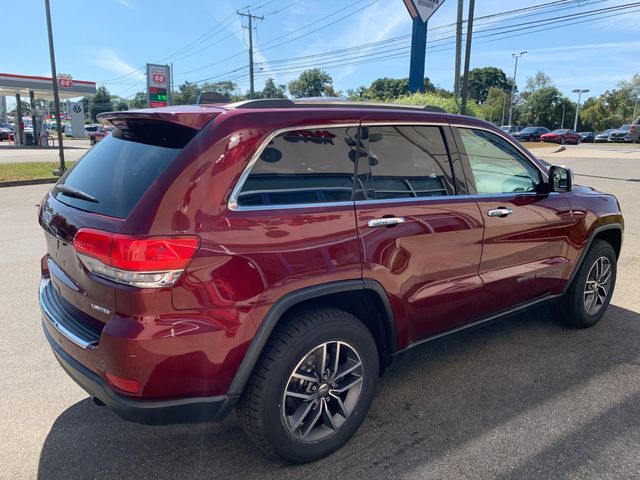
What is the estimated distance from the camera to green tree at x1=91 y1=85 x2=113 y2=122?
9419cm

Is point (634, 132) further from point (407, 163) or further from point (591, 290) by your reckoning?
point (407, 163)

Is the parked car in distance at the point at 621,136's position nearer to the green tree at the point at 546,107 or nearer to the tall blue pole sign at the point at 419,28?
the green tree at the point at 546,107

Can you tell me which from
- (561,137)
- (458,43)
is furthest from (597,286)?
(561,137)

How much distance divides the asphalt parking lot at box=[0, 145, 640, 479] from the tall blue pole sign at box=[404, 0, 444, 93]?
1491cm

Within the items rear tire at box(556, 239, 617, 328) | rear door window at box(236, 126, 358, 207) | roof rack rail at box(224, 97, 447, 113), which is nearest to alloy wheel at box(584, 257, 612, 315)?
rear tire at box(556, 239, 617, 328)

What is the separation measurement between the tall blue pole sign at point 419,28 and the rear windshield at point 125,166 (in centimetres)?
1624

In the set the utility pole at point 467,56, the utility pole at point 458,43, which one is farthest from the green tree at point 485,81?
the utility pole at point 467,56

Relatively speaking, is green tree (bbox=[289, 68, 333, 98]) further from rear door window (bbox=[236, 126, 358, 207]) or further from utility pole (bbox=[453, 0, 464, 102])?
rear door window (bbox=[236, 126, 358, 207])

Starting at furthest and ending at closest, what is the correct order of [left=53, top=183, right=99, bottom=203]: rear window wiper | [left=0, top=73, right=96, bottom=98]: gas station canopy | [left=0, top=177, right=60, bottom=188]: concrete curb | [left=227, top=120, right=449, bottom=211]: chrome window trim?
1. [left=0, top=73, right=96, bottom=98]: gas station canopy
2. [left=0, top=177, right=60, bottom=188]: concrete curb
3. [left=53, top=183, right=99, bottom=203]: rear window wiper
4. [left=227, top=120, right=449, bottom=211]: chrome window trim

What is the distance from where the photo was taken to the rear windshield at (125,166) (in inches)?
85.6

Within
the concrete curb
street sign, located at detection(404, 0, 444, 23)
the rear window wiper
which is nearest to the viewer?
the rear window wiper

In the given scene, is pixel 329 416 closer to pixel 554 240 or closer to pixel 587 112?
pixel 554 240

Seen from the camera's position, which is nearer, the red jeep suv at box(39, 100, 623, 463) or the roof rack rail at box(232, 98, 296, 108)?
the red jeep suv at box(39, 100, 623, 463)

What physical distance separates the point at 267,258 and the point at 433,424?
148 cm
